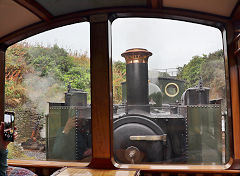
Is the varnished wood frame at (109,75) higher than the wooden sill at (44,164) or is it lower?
higher

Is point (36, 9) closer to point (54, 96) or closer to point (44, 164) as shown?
point (54, 96)

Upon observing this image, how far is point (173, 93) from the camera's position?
226 cm

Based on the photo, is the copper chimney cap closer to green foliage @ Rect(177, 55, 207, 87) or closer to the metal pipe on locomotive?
the metal pipe on locomotive

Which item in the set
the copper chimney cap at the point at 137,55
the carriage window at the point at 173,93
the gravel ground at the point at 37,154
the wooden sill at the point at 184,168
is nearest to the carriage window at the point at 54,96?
the gravel ground at the point at 37,154

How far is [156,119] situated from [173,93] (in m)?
0.40

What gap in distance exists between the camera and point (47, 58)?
95.9 inches

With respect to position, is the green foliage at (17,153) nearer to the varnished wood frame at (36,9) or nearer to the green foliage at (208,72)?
the varnished wood frame at (36,9)

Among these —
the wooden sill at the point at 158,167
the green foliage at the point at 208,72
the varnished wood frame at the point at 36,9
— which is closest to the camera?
the varnished wood frame at the point at 36,9

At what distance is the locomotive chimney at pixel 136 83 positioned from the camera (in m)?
2.52

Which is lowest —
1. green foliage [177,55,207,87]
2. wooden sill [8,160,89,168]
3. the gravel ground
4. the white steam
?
wooden sill [8,160,89,168]

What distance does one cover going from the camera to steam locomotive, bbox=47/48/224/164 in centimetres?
220

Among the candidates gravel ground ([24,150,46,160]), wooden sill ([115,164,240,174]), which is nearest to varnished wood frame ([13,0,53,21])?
gravel ground ([24,150,46,160])

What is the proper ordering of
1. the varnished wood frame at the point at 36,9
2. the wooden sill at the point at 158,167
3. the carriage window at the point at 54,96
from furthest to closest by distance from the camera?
the carriage window at the point at 54,96 → the wooden sill at the point at 158,167 → the varnished wood frame at the point at 36,9

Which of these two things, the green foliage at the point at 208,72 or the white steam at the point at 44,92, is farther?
the white steam at the point at 44,92
